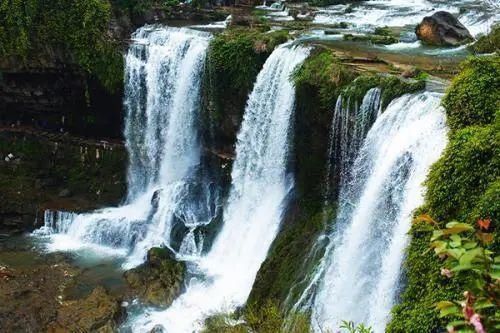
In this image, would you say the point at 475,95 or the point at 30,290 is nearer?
the point at 475,95

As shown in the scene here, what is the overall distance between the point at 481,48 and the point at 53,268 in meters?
14.4

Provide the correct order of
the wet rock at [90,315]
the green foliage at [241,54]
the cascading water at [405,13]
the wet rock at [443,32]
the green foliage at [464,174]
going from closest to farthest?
the green foliage at [464,174], the wet rock at [90,315], the green foliage at [241,54], the wet rock at [443,32], the cascading water at [405,13]

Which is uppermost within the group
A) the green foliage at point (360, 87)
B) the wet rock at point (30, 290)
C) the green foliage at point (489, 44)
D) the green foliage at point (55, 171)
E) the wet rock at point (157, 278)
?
the green foliage at point (489, 44)

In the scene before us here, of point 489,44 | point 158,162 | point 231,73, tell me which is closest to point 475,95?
point 489,44

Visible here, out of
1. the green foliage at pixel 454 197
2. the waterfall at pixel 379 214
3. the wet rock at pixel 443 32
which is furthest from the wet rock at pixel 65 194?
the green foliage at pixel 454 197

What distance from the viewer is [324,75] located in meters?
15.2

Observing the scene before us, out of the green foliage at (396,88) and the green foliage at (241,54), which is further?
the green foliage at (241,54)

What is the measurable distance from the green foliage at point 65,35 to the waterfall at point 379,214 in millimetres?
10899

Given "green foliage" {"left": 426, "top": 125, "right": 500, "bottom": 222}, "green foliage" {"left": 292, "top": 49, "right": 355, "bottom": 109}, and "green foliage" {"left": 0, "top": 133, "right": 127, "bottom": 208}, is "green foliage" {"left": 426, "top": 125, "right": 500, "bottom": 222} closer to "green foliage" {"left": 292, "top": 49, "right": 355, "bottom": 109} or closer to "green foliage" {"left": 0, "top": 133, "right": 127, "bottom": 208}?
"green foliage" {"left": 292, "top": 49, "right": 355, "bottom": 109}

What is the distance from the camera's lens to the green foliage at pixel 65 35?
20.5 meters

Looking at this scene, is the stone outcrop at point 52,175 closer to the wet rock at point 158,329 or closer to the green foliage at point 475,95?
the wet rock at point 158,329

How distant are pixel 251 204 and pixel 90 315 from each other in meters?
5.53

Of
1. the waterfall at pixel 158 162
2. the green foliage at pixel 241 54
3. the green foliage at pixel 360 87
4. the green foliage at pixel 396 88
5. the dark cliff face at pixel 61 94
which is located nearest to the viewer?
the green foliage at pixel 396 88

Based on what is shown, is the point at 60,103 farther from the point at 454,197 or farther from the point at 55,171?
the point at 454,197
